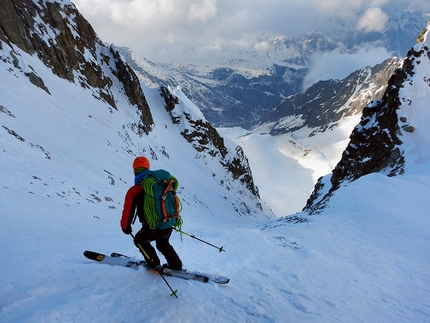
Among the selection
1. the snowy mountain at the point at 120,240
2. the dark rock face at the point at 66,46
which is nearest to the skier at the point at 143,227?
the snowy mountain at the point at 120,240

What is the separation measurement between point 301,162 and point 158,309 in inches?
6432

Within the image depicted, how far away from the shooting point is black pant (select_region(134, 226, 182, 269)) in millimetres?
4723

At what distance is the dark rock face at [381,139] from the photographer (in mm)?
35750

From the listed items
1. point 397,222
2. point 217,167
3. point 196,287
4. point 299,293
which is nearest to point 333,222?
point 397,222

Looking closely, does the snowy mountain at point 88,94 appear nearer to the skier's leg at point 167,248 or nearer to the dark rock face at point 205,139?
the dark rock face at point 205,139

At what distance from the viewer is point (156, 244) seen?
4781 millimetres

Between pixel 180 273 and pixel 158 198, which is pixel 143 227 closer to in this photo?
Answer: pixel 158 198

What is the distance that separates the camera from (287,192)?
109m

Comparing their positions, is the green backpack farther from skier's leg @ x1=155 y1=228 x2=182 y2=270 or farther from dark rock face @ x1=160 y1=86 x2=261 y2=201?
dark rock face @ x1=160 y1=86 x2=261 y2=201

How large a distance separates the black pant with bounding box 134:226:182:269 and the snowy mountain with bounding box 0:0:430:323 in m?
0.32

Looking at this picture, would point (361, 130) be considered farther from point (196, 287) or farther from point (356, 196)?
point (196, 287)

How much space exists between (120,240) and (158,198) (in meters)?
4.90

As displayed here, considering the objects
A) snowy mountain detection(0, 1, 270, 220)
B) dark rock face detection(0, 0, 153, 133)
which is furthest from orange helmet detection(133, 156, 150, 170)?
dark rock face detection(0, 0, 153, 133)

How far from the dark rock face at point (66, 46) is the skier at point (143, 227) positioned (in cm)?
2593
